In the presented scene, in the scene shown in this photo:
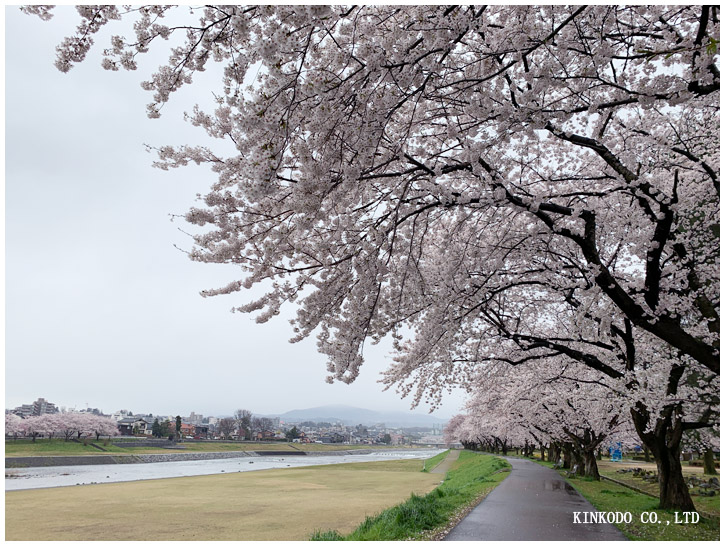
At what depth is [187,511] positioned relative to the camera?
53.9ft

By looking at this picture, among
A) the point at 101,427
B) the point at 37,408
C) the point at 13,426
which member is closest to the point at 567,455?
the point at 101,427

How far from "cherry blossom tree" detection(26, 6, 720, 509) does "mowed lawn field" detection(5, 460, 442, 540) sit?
265 inches

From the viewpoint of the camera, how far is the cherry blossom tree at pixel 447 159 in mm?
3529

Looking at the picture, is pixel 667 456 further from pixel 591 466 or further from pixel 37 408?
pixel 37 408

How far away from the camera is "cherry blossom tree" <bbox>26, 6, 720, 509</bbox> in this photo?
3.53 metres

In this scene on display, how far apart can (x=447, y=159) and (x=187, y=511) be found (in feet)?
51.9

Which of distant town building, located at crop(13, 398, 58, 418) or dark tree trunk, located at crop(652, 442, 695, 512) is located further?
distant town building, located at crop(13, 398, 58, 418)

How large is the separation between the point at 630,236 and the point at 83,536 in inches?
561

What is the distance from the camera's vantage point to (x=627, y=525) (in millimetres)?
9039

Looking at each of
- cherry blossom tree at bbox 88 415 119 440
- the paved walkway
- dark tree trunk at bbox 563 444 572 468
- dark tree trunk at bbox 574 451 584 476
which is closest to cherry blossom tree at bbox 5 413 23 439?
cherry blossom tree at bbox 88 415 119 440

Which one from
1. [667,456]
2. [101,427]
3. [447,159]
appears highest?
[447,159]

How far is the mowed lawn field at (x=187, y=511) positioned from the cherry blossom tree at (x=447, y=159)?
22.1 ft

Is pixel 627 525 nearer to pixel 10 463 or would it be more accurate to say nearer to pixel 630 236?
pixel 630 236

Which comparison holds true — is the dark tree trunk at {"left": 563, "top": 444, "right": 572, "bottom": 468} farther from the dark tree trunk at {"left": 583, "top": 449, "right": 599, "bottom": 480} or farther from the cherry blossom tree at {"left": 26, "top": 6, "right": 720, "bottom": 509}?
the cherry blossom tree at {"left": 26, "top": 6, "right": 720, "bottom": 509}
